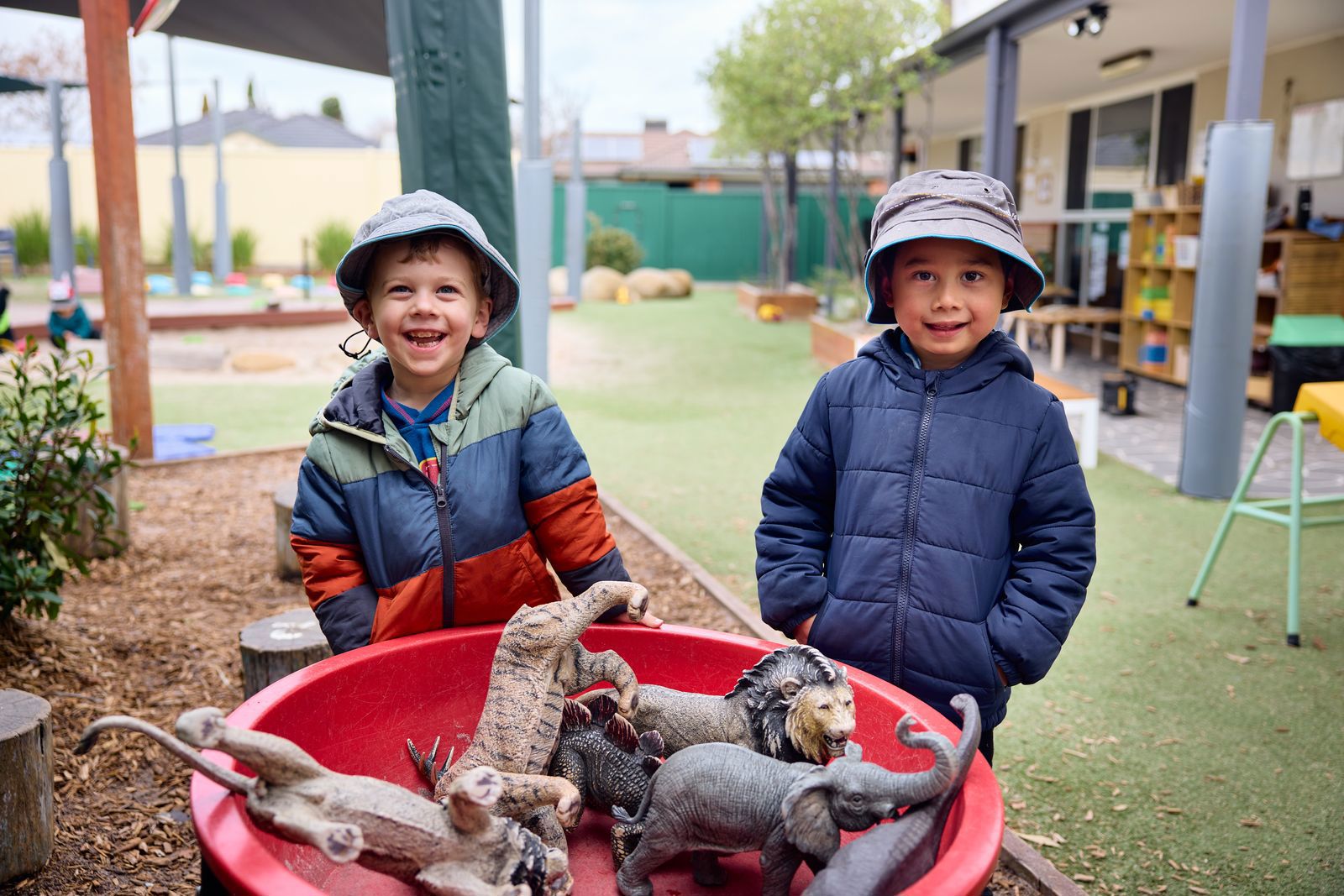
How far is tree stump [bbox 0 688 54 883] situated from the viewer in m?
2.19

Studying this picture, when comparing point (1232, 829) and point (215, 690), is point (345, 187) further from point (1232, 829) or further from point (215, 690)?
point (1232, 829)

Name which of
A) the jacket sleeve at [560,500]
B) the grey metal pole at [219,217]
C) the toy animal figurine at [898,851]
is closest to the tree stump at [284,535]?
the jacket sleeve at [560,500]

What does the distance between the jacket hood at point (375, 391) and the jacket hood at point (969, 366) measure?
705 mm

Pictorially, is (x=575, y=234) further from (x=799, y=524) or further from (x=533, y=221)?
(x=799, y=524)

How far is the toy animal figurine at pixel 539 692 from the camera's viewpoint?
1.48 metres

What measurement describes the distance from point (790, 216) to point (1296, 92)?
8.07m

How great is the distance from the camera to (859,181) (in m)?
15.5

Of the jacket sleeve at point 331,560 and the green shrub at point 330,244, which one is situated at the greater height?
the green shrub at point 330,244

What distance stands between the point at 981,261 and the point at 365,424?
1.09 metres

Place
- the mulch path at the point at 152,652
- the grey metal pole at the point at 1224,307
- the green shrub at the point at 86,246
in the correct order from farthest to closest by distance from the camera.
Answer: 1. the green shrub at the point at 86,246
2. the grey metal pole at the point at 1224,307
3. the mulch path at the point at 152,652

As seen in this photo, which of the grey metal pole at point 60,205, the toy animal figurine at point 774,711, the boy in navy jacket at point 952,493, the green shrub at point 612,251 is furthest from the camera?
the green shrub at point 612,251

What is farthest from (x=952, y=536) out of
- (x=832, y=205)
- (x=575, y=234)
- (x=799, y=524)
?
(x=575, y=234)

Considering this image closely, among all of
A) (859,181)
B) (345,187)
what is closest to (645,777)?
(859,181)

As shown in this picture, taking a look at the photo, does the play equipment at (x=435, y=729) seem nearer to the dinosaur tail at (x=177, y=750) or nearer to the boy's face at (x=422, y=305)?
the dinosaur tail at (x=177, y=750)
